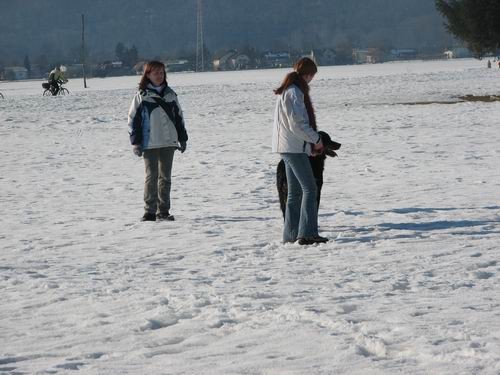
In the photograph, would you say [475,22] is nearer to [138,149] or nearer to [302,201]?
[138,149]

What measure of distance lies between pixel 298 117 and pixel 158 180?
9.49 feet

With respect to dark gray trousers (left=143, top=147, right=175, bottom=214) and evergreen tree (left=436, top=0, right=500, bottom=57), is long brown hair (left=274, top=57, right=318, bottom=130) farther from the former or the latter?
evergreen tree (left=436, top=0, right=500, bottom=57)

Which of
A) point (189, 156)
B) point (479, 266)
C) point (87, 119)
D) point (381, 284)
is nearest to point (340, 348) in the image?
point (381, 284)

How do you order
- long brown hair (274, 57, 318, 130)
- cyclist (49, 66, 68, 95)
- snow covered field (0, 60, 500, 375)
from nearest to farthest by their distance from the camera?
1. snow covered field (0, 60, 500, 375)
2. long brown hair (274, 57, 318, 130)
3. cyclist (49, 66, 68, 95)

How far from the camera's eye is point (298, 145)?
927 centimetres

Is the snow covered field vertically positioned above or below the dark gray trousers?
below

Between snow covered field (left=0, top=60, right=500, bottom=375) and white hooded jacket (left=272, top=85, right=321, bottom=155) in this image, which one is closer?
snow covered field (left=0, top=60, right=500, bottom=375)

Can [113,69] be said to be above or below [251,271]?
below

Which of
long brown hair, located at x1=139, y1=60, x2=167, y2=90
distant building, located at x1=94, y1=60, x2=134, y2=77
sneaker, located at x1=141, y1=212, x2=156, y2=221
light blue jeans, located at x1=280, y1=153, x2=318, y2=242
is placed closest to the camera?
light blue jeans, located at x1=280, y1=153, x2=318, y2=242

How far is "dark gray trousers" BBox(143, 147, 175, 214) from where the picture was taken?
1139 cm

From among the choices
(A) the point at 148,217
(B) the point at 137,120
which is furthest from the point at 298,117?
(A) the point at 148,217

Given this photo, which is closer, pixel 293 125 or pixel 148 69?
pixel 293 125

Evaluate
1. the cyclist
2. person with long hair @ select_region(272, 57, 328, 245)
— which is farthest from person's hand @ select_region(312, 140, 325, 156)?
the cyclist

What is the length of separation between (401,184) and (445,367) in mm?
8039
